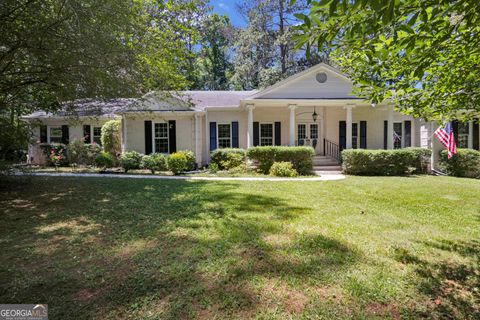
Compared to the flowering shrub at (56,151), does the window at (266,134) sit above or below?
above

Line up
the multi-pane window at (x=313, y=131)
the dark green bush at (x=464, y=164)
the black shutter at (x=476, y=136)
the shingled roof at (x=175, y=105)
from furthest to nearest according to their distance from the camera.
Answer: the multi-pane window at (x=313, y=131) → the black shutter at (x=476, y=136) → the shingled roof at (x=175, y=105) → the dark green bush at (x=464, y=164)

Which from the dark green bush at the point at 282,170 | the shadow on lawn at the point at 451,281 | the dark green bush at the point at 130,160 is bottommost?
the shadow on lawn at the point at 451,281

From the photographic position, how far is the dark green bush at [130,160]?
12750 mm

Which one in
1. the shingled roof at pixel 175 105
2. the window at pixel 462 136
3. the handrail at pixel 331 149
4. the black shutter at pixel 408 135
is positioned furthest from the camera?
the black shutter at pixel 408 135

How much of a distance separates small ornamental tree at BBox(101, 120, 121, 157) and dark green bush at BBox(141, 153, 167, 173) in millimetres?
2592

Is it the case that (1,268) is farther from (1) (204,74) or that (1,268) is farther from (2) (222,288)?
(1) (204,74)

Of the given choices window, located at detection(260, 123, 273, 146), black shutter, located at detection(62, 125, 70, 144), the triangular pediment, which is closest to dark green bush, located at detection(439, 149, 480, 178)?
the triangular pediment

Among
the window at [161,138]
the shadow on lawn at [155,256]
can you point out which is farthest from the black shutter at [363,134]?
the window at [161,138]

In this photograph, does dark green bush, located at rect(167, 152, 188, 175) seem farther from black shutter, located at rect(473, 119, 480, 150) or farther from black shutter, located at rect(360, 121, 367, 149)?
black shutter, located at rect(473, 119, 480, 150)

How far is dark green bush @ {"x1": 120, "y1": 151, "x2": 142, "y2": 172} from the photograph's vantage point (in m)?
12.8

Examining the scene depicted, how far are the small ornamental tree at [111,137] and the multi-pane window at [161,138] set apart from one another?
2235 millimetres

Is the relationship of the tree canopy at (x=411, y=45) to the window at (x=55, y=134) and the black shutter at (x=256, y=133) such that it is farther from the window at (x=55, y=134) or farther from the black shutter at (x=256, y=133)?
the window at (x=55, y=134)

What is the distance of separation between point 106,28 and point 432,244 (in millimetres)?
6954

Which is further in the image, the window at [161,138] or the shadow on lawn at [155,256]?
the window at [161,138]
